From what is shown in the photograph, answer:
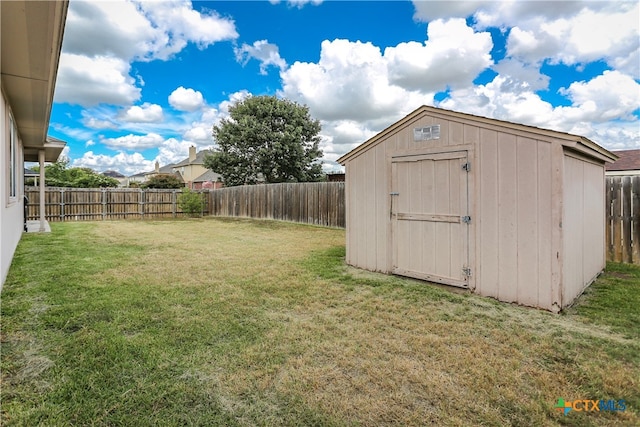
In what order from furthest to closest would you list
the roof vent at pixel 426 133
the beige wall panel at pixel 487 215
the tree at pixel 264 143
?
the tree at pixel 264 143 < the roof vent at pixel 426 133 < the beige wall panel at pixel 487 215

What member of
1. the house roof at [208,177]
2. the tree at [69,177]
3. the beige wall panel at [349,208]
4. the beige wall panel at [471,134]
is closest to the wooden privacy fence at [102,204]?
the tree at [69,177]

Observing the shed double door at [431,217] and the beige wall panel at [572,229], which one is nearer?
the beige wall panel at [572,229]

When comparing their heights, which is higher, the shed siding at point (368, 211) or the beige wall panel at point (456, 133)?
the beige wall panel at point (456, 133)

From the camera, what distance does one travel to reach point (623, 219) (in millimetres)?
5820

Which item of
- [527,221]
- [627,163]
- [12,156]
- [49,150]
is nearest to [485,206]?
[527,221]

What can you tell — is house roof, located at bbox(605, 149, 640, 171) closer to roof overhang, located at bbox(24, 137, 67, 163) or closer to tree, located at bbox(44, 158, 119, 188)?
roof overhang, located at bbox(24, 137, 67, 163)

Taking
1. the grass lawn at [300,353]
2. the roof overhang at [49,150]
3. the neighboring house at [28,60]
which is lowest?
the grass lawn at [300,353]

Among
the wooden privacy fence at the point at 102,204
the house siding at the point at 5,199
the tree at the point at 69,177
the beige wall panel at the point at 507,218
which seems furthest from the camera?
the tree at the point at 69,177

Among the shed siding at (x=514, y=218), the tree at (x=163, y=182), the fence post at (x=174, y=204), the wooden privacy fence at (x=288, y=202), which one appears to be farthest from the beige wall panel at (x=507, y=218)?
the tree at (x=163, y=182)

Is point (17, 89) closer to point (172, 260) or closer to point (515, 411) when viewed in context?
point (172, 260)

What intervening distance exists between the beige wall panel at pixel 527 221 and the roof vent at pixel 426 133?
104 cm

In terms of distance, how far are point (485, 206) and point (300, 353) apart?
293cm

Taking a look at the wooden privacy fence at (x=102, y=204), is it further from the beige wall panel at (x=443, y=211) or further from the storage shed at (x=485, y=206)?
the beige wall panel at (x=443, y=211)

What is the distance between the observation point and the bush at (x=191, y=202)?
1745cm
